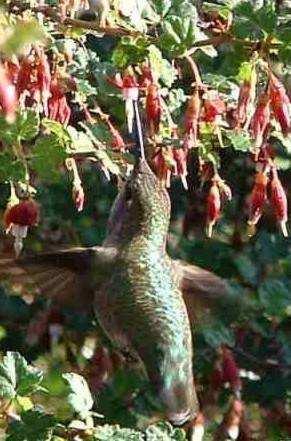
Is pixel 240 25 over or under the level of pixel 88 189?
over

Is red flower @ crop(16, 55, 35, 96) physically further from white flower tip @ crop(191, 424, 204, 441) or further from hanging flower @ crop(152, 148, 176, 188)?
white flower tip @ crop(191, 424, 204, 441)

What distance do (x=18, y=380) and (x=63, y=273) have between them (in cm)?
26

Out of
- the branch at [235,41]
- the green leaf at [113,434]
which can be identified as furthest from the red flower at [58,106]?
the green leaf at [113,434]

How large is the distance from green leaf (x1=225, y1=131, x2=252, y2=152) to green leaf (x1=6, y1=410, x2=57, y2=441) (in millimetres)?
512

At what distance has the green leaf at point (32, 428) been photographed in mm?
1793

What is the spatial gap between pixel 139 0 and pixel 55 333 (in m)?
1.38

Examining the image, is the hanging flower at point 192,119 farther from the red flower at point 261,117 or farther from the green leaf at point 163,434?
the green leaf at point 163,434

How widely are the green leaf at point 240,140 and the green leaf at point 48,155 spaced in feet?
0.91

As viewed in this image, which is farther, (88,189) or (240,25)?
(88,189)

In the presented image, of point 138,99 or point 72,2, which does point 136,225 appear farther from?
point 72,2

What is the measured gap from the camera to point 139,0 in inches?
74.4

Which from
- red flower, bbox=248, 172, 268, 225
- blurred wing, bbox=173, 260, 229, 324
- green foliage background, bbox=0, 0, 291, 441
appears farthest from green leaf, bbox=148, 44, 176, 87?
blurred wing, bbox=173, 260, 229, 324

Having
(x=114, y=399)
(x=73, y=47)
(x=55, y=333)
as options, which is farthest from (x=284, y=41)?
(x=55, y=333)

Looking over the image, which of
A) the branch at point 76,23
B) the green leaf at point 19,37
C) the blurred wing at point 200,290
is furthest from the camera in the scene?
the blurred wing at point 200,290
